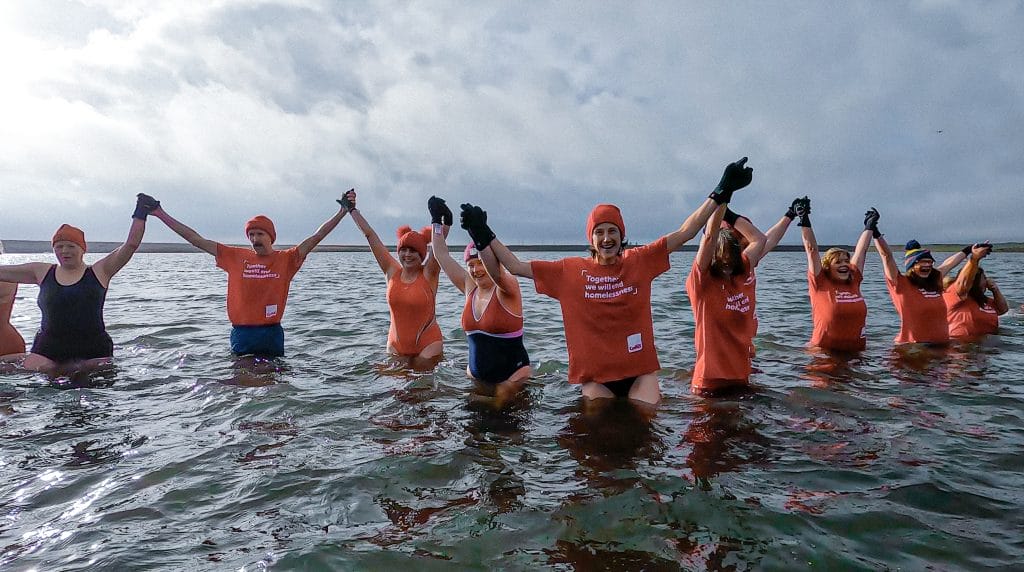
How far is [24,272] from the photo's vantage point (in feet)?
27.1

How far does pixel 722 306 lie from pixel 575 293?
1.75 meters

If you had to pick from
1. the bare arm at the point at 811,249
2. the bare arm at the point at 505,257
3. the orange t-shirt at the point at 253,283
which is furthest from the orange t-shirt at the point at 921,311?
the orange t-shirt at the point at 253,283

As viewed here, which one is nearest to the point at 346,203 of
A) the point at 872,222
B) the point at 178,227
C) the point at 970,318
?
the point at 178,227

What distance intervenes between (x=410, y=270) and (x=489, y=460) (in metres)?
4.47

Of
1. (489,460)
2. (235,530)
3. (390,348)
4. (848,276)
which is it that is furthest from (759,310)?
(235,530)

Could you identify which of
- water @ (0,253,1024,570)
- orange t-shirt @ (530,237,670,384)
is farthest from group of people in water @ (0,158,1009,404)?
water @ (0,253,1024,570)

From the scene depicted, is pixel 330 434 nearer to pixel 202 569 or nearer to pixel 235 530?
pixel 235 530

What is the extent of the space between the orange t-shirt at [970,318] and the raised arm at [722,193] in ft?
28.3

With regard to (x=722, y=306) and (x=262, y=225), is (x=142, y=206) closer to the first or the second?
(x=262, y=225)

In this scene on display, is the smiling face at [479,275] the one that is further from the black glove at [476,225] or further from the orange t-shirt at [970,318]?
the orange t-shirt at [970,318]

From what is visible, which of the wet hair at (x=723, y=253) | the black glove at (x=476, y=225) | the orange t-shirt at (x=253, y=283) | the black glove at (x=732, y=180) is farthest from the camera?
the orange t-shirt at (x=253, y=283)

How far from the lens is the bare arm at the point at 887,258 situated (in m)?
9.43

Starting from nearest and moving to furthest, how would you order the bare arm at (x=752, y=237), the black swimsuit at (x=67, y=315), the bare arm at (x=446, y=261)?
the bare arm at (x=752, y=237), the bare arm at (x=446, y=261), the black swimsuit at (x=67, y=315)

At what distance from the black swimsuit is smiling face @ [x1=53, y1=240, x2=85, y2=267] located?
0.19 m
